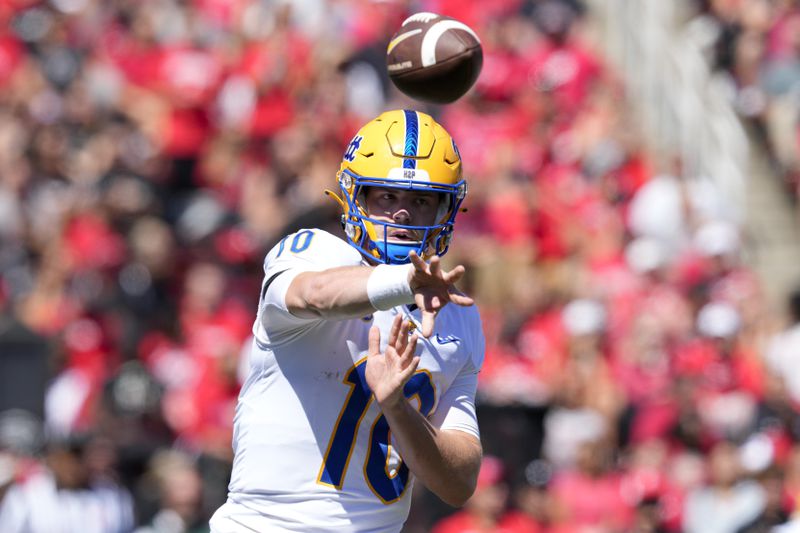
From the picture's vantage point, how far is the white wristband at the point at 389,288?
3678 millimetres

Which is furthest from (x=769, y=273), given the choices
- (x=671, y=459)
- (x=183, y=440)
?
(x=183, y=440)

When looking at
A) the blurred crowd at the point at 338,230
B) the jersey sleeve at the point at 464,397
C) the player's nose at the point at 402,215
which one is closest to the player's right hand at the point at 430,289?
the player's nose at the point at 402,215

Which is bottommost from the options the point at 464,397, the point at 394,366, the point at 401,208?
the point at 464,397

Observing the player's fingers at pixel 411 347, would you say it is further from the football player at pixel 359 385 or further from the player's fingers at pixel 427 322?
the player's fingers at pixel 427 322

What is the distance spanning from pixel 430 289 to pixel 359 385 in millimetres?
644

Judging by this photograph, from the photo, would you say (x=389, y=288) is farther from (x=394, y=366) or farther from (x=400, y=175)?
(x=400, y=175)

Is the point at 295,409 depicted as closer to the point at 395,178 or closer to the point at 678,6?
the point at 395,178

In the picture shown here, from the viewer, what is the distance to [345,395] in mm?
4227

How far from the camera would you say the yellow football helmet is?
425cm

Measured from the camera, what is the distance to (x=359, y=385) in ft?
13.9

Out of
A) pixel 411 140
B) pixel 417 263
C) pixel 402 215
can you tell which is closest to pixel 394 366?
pixel 417 263

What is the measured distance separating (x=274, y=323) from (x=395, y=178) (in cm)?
54

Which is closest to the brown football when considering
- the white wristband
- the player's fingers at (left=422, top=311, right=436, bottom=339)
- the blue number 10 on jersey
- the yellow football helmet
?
the yellow football helmet

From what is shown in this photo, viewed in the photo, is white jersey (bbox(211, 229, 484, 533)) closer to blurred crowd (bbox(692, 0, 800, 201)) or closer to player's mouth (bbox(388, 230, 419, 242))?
player's mouth (bbox(388, 230, 419, 242))
